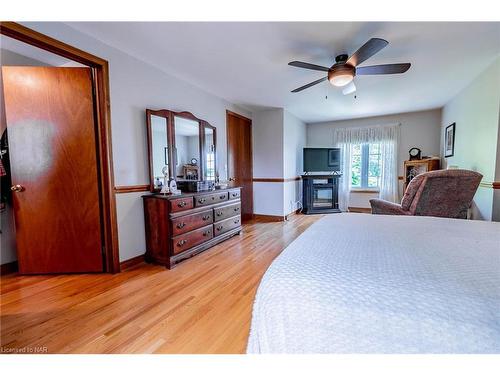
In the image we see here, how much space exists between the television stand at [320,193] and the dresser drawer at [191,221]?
117 inches

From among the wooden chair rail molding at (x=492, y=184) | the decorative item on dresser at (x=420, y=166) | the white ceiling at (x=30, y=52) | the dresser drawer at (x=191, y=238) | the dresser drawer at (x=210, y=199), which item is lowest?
the dresser drawer at (x=191, y=238)

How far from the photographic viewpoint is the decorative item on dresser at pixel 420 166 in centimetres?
418

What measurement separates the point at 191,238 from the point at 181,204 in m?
0.43

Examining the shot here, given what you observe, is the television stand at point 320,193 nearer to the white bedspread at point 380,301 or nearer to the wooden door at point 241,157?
the wooden door at point 241,157

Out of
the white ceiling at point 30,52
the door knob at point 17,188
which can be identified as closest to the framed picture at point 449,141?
the white ceiling at point 30,52

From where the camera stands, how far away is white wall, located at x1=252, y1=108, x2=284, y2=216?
4.47 m

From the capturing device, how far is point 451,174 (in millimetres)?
2441

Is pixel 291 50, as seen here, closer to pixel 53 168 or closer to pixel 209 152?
pixel 209 152

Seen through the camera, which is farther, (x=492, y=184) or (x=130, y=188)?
(x=492, y=184)

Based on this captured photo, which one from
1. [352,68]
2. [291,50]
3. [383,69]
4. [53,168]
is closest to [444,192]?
[383,69]

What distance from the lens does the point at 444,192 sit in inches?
99.3
